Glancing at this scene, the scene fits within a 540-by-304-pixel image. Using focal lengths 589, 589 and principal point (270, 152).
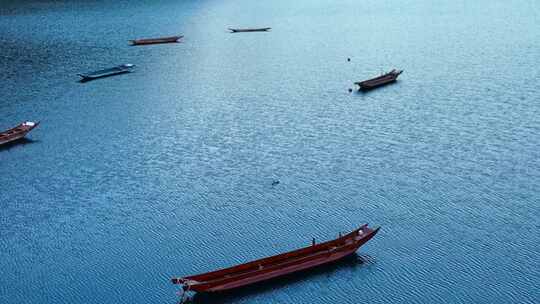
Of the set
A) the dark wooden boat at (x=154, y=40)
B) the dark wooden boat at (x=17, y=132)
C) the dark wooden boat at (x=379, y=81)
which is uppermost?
the dark wooden boat at (x=379, y=81)

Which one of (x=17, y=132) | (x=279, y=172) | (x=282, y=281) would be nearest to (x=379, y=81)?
(x=279, y=172)

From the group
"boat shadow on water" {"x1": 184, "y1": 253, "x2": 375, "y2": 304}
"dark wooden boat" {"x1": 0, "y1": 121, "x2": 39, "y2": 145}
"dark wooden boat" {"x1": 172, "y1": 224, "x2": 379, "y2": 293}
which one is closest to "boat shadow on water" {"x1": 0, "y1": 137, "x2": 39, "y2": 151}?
"dark wooden boat" {"x1": 0, "y1": 121, "x2": 39, "y2": 145}

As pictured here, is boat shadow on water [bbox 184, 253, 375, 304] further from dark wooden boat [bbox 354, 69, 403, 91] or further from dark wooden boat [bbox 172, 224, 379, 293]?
dark wooden boat [bbox 354, 69, 403, 91]

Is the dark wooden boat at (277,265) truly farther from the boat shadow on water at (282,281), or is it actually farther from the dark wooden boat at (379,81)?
the dark wooden boat at (379,81)

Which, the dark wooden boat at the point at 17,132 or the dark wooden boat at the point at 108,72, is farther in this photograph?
the dark wooden boat at the point at 108,72

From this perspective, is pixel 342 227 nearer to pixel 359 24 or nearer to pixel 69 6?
pixel 359 24

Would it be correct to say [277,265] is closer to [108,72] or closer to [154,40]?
[108,72]

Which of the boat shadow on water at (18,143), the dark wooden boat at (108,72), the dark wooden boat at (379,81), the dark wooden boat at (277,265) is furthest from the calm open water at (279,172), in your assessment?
the dark wooden boat at (108,72)
